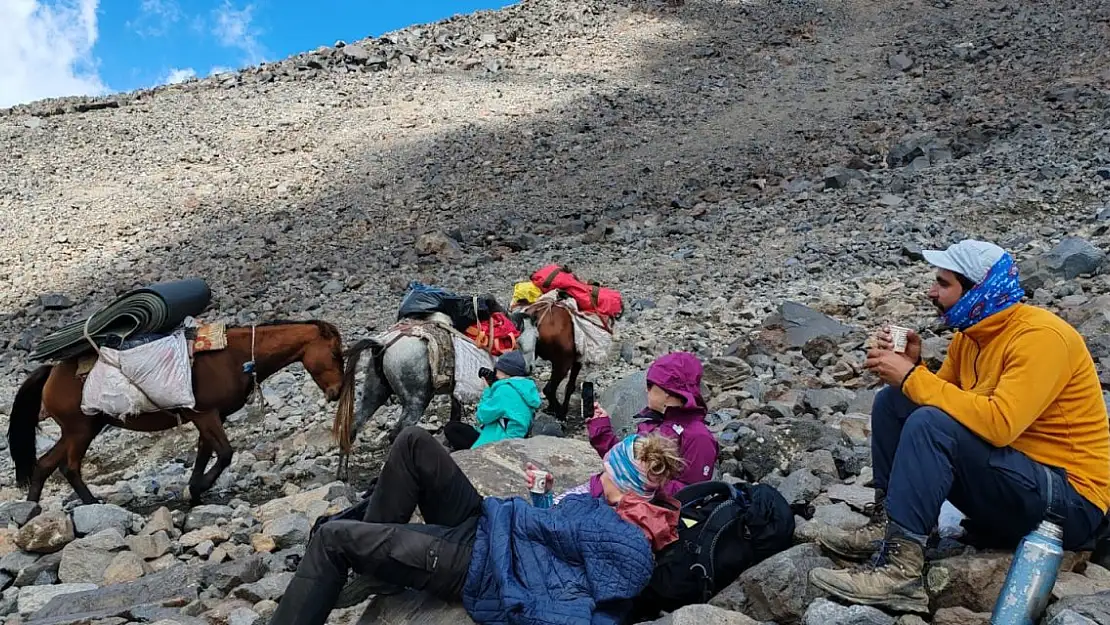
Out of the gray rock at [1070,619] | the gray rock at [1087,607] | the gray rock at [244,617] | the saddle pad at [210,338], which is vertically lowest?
the gray rock at [244,617]

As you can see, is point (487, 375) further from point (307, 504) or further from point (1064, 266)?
point (1064, 266)

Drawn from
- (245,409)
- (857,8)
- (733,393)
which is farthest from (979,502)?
(857,8)

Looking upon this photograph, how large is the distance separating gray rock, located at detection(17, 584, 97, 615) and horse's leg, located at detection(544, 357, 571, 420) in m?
4.66

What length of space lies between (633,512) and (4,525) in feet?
15.8

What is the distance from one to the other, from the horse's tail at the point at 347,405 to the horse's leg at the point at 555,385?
197cm

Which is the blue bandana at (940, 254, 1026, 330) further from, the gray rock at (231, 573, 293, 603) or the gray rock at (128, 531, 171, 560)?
the gray rock at (128, 531, 171, 560)

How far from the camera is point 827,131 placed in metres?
19.8

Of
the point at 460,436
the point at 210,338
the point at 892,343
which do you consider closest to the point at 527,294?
the point at 460,436

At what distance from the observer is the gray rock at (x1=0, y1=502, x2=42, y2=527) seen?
6.19m

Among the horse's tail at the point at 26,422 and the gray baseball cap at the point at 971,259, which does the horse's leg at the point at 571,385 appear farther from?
the gray baseball cap at the point at 971,259

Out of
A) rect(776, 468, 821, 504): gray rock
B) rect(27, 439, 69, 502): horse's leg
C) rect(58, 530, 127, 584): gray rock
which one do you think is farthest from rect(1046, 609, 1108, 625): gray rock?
rect(27, 439, 69, 502): horse's leg

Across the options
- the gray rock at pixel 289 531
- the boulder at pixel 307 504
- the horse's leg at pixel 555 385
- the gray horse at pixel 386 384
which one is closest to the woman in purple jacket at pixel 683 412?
the gray rock at pixel 289 531

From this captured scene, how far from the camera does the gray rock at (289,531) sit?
Result: 5.29 m

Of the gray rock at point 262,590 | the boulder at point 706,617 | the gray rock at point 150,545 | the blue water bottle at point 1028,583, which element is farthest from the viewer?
the gray rock at point 150,545
